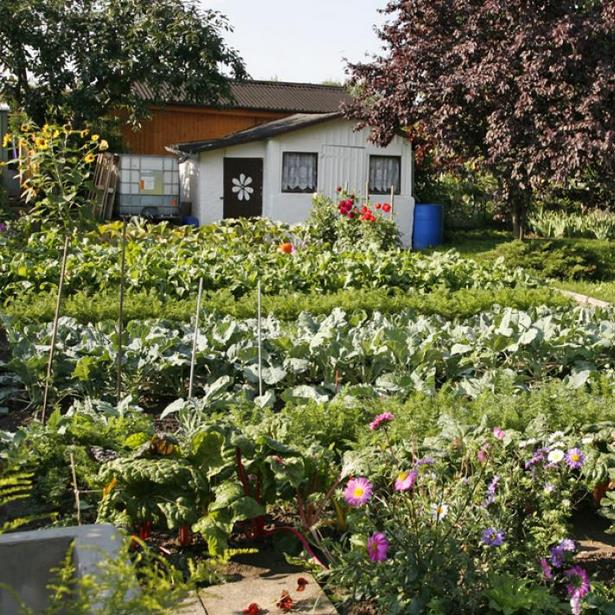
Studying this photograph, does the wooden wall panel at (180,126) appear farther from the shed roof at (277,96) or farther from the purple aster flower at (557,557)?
the purple aster flower at (557,557)

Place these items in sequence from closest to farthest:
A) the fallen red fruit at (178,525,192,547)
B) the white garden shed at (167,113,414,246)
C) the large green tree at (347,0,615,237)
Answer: the fallen red fruit at (178,525,192,547) < the large green tree at (347,0,615,237) < the white garden shed at (167,113,414,246)

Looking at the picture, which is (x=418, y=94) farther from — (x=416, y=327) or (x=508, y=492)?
(x=508, y=492)

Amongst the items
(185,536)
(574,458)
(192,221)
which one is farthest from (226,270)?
(192,221)

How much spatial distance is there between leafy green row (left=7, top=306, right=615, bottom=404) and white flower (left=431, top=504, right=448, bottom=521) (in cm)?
215

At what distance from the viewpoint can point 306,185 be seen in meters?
21.5

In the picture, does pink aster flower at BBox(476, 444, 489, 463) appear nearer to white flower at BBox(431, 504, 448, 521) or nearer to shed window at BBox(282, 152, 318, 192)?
white flower at BBox(431, 504, 448, 521)

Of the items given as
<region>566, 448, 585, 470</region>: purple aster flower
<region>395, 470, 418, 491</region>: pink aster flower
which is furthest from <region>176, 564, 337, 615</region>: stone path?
<region>566, 448, 585, 470</region>: purple aster flower

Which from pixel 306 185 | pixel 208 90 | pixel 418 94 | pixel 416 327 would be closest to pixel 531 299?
pixel 416 327

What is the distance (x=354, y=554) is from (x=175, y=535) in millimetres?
1067

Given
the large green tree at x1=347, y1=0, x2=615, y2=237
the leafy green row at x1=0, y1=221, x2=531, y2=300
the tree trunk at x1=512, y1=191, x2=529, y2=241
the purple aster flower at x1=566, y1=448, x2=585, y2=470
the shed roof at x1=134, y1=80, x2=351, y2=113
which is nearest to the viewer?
the purple aster flower at x1=566, y1=448, x2=585, y2=470

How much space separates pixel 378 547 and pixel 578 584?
0.72m

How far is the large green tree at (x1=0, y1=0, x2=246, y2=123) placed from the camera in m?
21.5

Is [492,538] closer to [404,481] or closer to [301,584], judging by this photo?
[404,481]

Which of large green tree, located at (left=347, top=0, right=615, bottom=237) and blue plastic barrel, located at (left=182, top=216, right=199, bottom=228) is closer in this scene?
large green tree, located at (left=347, top=0, right=615, bottom=237)
